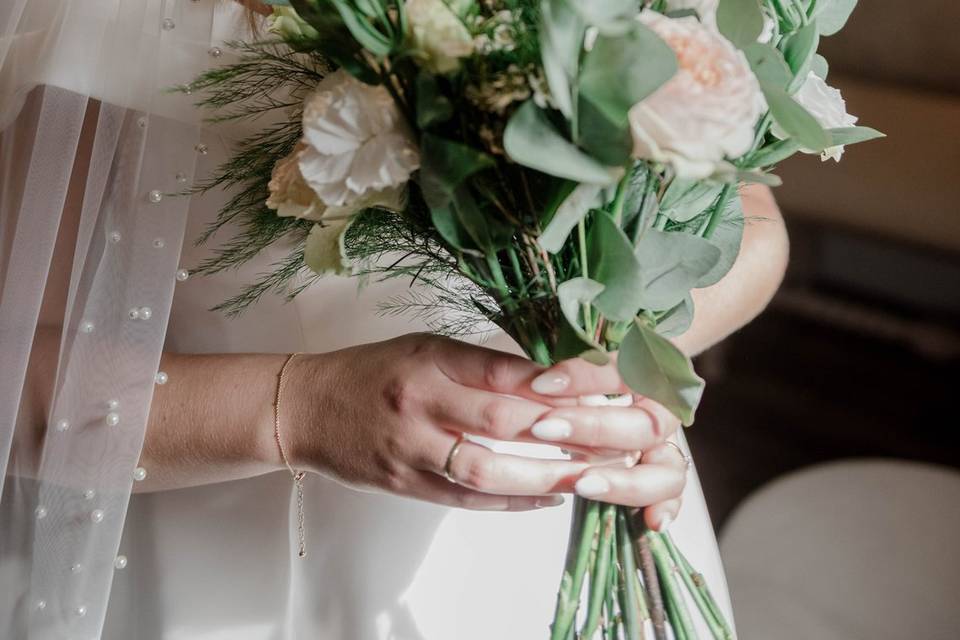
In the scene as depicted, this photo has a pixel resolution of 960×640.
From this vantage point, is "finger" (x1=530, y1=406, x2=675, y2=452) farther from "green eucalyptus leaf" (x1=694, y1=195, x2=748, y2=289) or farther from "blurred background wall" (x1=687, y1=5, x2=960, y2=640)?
"blurred background wall" (x1=687, y1=5, x2=960, y2=640)

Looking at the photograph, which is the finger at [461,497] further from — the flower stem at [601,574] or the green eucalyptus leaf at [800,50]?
the green eucalyptus leaf at [800,50]

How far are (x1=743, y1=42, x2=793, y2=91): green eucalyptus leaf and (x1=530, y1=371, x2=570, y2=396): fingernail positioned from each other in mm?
224

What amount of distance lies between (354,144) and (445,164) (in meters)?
0.05

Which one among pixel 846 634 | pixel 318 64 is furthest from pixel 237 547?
pixel 846 634

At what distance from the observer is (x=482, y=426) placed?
65 centimetres

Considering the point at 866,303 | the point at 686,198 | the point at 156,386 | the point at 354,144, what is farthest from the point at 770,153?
the point at 866,303

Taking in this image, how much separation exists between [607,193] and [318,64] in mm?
234

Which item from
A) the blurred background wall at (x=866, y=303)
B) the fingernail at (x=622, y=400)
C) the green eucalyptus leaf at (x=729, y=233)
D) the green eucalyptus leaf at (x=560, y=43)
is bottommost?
the blurred background wall at (x=866, y=303)

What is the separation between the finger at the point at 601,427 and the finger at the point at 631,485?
0.02 m

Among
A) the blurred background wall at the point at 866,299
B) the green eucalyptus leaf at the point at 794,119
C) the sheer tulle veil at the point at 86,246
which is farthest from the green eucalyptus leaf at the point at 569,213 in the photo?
the blurred background wall at the point at 866,299

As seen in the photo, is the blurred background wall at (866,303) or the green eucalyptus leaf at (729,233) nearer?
the green eucalyptus leaf at (729,233)

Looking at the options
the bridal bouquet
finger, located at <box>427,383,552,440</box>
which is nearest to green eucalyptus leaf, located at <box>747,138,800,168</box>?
the bridal bouquet

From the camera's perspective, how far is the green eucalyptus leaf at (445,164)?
0.50 meters

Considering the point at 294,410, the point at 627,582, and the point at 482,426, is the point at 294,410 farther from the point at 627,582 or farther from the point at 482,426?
the point at 627,582
